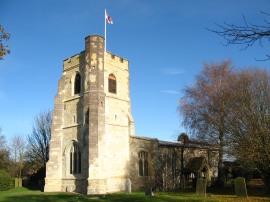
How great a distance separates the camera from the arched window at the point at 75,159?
26.5 m

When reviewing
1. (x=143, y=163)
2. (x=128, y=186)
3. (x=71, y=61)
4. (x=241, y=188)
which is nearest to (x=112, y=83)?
(x=71, y=61)

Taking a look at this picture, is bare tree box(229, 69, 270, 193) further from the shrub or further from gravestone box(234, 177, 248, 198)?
the shrub

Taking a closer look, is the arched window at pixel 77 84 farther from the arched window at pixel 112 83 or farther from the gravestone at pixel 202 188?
the gravestone at pixel 202 188

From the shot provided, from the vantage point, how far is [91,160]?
24656mm

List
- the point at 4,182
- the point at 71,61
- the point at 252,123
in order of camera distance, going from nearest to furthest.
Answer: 1. the point at 252,123
2. the point at 71,61
3. the point at 4,182

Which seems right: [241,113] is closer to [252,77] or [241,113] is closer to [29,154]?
[252,77]

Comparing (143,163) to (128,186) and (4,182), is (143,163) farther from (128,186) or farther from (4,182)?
(4,182)

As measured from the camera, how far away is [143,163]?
28844 mm

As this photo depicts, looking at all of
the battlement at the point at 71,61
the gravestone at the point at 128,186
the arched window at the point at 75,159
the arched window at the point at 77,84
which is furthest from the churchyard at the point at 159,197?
the battlement at the point at 71,61

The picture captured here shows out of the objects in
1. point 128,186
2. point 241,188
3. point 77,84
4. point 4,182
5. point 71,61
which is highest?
point 71,61

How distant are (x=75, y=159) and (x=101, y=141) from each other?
3615 mm

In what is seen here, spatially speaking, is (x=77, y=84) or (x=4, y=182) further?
(x=4, y=182)

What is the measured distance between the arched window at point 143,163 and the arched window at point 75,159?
6030mm

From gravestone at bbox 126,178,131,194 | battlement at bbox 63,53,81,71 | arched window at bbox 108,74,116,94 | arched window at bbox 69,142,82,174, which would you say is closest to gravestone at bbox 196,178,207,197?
gravestone at bbox 126,178,131,194
